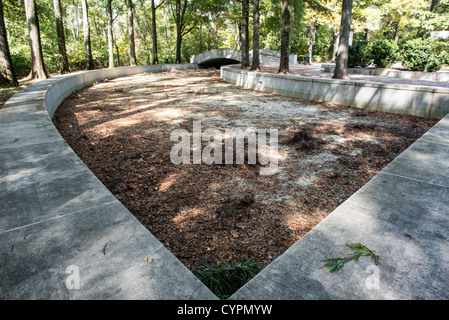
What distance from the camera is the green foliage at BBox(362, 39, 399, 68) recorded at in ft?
62.2

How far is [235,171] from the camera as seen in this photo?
17.1 ft

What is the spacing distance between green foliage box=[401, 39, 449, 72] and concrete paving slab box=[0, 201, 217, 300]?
67.3 feet

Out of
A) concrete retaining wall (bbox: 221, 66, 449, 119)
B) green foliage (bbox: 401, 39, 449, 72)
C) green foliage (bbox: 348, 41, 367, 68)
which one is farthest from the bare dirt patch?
green foliage (bbox: 348, 41, 367, 68)

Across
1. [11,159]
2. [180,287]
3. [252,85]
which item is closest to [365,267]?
[180,287]

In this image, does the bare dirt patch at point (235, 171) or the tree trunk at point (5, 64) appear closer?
the bare dirt patch at point (235, 171)

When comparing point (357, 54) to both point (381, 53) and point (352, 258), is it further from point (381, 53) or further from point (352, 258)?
point (352, 258)

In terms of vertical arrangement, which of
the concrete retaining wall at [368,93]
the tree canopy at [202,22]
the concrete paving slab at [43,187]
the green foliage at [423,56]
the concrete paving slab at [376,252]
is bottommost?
the concrete paving slab at [376,252]

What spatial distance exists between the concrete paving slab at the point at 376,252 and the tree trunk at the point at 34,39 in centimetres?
1799

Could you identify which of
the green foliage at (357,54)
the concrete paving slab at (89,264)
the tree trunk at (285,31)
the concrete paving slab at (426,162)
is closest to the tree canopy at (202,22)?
the tree trunk at (285,31)

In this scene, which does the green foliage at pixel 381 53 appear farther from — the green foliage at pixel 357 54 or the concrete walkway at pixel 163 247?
the concrete walkway at pixel 163 247

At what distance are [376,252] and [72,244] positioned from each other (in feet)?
7.87

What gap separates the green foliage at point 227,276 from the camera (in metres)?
2.42

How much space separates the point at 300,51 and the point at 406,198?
46110 millimetres

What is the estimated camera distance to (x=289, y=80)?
41.2 feet
